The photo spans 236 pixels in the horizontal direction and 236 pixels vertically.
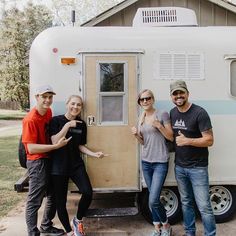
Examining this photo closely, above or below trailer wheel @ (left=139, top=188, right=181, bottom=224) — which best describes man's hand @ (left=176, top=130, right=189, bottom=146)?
above

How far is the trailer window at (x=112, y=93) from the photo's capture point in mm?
5309

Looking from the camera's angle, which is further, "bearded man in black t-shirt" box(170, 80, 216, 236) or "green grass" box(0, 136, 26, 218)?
"green grass" box(0, 136, 26, 218)

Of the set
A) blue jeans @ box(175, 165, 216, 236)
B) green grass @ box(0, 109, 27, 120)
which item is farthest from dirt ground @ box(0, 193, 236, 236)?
green grass @ box(0, 109, 27, 120)

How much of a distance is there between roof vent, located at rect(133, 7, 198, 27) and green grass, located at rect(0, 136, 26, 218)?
3.86m

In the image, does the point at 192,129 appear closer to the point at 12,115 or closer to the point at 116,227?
the point at 116,227

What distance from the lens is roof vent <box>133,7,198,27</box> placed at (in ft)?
19.7

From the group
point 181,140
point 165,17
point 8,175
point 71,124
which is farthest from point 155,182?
point 8,175

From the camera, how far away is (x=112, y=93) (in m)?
5.32

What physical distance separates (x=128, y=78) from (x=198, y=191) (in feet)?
5.85

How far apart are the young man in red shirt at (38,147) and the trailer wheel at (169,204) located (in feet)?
4.80

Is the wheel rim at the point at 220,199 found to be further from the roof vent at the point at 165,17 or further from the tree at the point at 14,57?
the tree at the point at 14,57

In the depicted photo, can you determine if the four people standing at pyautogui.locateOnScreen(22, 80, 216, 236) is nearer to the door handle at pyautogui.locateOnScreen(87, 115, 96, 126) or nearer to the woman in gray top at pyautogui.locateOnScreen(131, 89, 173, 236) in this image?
the woman in gray top at pyautogui.locateOnScreen(131, 89, 173, 236)

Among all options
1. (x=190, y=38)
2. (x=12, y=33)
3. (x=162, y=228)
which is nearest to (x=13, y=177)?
(x=162, y=228)

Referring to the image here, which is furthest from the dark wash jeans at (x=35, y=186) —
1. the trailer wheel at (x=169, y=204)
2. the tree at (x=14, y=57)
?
the tree at (x=14, y=57)
